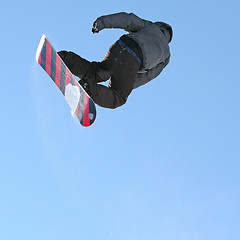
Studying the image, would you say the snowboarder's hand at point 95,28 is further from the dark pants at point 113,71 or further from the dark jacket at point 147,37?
the dark pants at point 113,71

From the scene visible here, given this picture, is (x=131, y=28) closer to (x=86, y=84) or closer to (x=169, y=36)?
(x=169, y=36)

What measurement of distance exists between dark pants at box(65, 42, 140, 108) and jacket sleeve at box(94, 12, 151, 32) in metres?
0.24

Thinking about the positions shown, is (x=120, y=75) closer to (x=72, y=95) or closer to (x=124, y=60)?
(x=124, y=60)

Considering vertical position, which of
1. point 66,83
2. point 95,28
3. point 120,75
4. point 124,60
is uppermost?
point 95,28

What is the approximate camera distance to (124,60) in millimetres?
5383

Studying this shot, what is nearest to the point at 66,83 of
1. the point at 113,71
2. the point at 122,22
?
the point at 113,71

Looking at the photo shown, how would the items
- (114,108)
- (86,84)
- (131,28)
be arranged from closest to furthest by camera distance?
(86,84) < (114,108) < (131,28)

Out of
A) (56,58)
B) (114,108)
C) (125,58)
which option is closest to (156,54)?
(125,58)

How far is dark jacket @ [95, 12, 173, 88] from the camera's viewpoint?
550cm

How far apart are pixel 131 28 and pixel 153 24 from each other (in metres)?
0.29

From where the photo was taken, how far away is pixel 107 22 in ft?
18.2

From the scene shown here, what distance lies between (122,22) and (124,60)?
552 millimetres

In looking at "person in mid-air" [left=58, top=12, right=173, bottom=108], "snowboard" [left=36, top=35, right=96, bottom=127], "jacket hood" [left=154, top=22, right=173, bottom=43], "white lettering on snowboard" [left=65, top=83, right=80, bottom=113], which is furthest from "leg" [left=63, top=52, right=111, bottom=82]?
"jacket hood" [left=154, top=22, right=173, bottom=43]

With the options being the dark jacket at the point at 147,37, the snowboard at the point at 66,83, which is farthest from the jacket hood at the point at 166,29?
the snowboard at the point at 66,83
